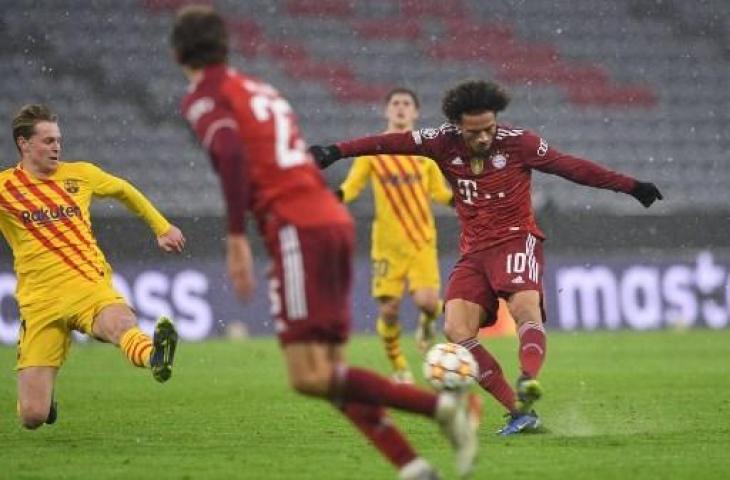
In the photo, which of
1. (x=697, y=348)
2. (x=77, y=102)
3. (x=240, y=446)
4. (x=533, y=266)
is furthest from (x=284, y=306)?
(x=77, y=102)

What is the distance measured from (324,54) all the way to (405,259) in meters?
8.79

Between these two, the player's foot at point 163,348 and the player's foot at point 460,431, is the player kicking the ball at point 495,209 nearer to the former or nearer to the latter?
the player's foot at point 163,348

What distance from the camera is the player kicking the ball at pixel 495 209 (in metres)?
7.99

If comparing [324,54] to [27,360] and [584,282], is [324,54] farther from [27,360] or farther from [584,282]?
[27,360]

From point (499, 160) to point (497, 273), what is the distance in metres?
0.61

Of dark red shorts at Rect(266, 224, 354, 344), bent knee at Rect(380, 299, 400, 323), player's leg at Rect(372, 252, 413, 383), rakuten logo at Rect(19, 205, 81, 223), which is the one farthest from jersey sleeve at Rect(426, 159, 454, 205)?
dark red shorts at Rect(266, 224, 354, 344)

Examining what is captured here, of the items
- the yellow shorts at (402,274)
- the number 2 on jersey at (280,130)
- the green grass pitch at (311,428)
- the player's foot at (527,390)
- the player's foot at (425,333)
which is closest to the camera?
the number 2 on jersey at (280,130)

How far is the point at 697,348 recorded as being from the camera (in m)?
14.9

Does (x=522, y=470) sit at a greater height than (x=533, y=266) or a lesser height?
lesser

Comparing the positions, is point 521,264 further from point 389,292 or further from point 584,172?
point 389,292

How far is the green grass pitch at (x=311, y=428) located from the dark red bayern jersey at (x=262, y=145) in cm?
148

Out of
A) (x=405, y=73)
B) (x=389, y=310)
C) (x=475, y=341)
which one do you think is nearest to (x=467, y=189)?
(x=475, y=341)

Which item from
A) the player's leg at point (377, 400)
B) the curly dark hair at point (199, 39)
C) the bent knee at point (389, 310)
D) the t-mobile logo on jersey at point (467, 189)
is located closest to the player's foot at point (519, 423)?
the t-mobile logo on jersey at point (467, 189)

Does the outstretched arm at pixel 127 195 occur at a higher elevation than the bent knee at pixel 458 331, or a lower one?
higher
